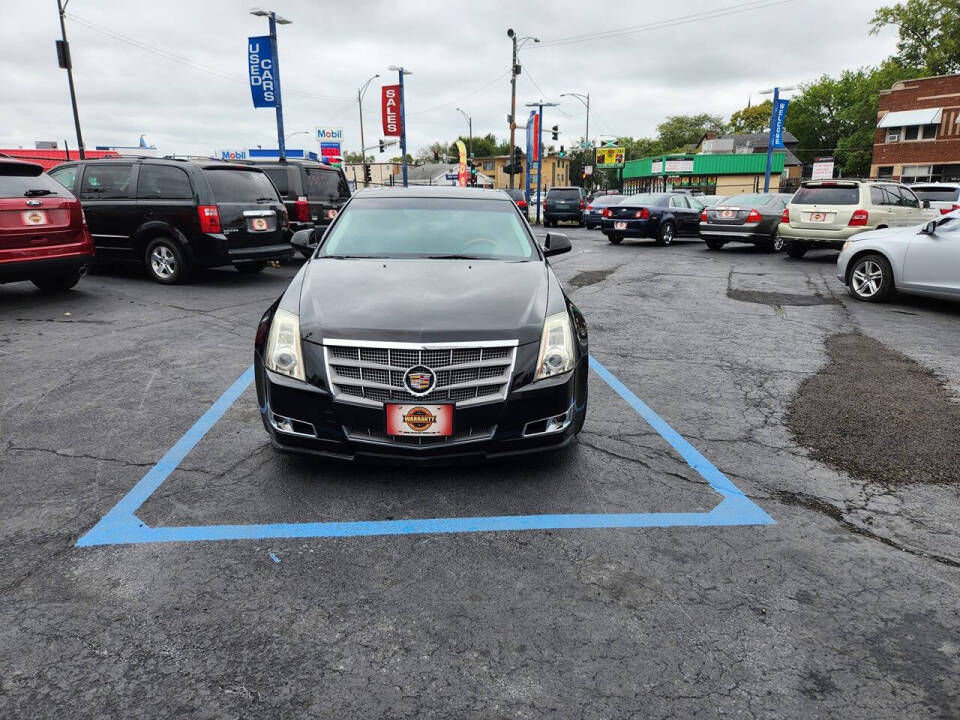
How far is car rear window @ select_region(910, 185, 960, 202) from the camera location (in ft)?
62.6

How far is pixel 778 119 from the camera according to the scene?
112ft

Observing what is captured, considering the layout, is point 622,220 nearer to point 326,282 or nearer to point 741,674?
point 326,282

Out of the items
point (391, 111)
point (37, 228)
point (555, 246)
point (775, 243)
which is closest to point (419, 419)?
point (555, 246)

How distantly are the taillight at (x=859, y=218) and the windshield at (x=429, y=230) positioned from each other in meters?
11.5

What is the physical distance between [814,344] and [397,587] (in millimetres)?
6216

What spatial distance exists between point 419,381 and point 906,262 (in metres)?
8.54

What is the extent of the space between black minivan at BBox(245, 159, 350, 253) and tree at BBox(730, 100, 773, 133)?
350 feet

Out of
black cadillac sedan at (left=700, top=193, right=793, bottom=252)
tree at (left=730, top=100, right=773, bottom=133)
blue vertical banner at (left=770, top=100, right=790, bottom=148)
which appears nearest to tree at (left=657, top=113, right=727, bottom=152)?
tree at (left=730, top=100, right=773, bottom=133)

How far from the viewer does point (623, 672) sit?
7.41 ft

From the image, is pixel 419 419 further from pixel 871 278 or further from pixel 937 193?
pixel 937 193

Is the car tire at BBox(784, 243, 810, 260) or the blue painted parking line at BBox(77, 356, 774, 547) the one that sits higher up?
the car tire at BBox(784, 243, 810, 260)

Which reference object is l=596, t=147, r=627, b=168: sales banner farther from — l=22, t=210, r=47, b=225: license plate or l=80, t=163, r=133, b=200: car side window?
l=22, t=210, r=47, b=225: license plate

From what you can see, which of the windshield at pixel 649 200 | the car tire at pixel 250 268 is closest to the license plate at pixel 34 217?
the car tire at pixel 250 268

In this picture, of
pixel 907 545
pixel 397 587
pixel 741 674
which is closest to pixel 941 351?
pixel 907 545
